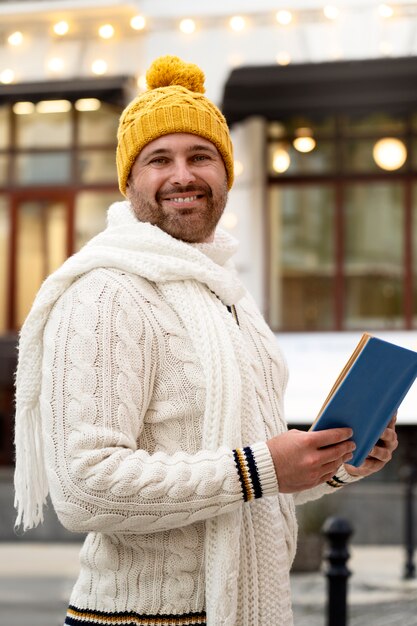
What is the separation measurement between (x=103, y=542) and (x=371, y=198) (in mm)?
12273

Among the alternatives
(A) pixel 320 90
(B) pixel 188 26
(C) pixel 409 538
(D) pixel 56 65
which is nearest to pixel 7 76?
(D) pixel 56 65

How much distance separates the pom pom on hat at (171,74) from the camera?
3135 millimetres

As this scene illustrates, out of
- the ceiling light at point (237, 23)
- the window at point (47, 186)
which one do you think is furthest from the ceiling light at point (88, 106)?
the ceiling light at point (237, 23)

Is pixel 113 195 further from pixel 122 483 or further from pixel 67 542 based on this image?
pixel 122 483

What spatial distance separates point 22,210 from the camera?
52.5 ft

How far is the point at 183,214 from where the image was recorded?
9.84 ft

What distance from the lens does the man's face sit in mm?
2992

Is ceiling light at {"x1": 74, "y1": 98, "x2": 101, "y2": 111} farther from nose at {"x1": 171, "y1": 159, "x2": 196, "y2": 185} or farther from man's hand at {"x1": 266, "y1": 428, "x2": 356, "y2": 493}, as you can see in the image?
man's hand at {"x1": 266, "y1": 428, "x2": 356, "y2": 493}

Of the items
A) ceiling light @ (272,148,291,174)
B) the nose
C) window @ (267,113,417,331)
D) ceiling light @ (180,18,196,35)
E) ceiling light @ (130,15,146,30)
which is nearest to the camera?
the nose

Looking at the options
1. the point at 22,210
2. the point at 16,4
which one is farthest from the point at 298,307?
the point at 16,4

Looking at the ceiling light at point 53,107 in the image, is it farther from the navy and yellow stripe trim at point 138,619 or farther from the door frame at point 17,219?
the navy and yellow stripe trim at point 138,619

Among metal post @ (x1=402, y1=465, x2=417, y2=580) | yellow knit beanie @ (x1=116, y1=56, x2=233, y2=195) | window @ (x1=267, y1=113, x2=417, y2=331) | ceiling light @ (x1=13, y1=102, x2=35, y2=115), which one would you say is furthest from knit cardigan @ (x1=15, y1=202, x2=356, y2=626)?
ceiling light @ (x1=13, y1=102, x2=35, y2=115)

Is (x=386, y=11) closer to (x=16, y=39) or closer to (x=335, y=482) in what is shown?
(x=16, y=39)

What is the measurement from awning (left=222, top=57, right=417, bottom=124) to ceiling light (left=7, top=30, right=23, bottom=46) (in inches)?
140
